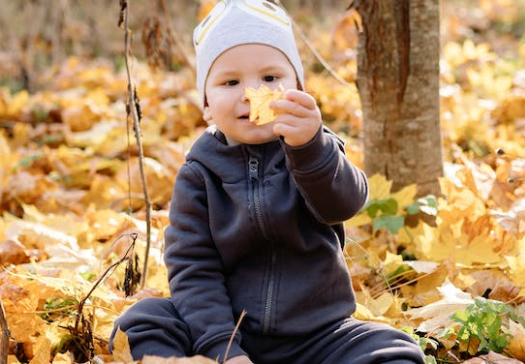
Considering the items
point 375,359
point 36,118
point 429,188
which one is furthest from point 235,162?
point 36,118

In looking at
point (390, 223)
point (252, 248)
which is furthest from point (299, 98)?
point (390, 223)

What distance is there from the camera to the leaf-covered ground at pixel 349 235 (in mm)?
1873

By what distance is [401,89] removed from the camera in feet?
8.55

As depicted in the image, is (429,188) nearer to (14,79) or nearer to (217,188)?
(217,188)

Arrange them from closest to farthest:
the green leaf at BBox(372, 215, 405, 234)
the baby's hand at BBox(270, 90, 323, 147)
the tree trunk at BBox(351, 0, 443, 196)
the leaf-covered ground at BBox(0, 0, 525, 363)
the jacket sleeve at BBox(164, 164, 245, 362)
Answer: the baby's hand at BBox(270, 90, 323, 147), the jacket sleeve at BBox(164, 164, 245, 362), the leaf-covered ground at BBox(0, 0, 525, 363), the green leaf at BBox(372, 215, 405, 234), the tree trunk at BBox(351, 0, 443, 196)

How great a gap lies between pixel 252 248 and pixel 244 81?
1.40 feet

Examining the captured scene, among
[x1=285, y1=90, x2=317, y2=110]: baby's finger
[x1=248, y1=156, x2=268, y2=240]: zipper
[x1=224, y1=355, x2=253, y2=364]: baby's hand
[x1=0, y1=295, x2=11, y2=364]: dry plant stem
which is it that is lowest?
[x1=224, y1=355, x2=253, y2=364]: baby's hand

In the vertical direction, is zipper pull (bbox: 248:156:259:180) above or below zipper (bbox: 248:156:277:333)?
above

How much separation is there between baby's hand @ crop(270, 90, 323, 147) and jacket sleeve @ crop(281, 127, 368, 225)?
0.02 meters

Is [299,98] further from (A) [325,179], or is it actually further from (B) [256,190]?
(B) [256,190]

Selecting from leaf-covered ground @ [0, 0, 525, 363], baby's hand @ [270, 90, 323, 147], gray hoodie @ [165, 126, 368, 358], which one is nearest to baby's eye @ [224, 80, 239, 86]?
gray hoodie @ [165, 126, 368, 358]

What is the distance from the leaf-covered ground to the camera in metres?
1.87

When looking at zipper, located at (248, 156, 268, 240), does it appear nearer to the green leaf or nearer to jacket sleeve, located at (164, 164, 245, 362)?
A: jacket sleeve, located at (164, 164, 245, 362)

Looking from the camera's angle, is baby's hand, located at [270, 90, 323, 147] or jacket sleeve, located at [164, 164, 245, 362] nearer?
baby's hand, located at [270, 90, 323, 147]
